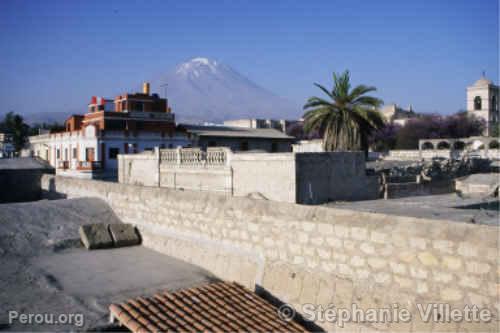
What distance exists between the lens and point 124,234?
11195 mm

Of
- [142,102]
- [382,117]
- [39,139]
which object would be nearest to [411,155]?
[382,117]

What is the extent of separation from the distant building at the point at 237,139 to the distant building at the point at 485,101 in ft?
152

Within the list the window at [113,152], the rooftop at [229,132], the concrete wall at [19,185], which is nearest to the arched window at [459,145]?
the rooftop at [229,132]

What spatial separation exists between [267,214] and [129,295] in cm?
271

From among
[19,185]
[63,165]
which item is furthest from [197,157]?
[63,165]

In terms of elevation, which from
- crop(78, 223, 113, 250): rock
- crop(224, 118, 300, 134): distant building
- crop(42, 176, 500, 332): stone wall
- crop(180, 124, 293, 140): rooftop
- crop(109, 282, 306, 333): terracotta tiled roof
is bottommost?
crop(109, 282, 306, 333): terracotta tiled roof

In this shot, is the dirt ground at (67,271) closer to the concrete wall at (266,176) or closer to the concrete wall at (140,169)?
the concrete wall at (266,176)

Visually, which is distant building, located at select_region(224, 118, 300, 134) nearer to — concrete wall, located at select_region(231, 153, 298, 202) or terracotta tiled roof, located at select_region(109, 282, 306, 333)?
concrete wall, located at select_region(231, 153, 298, 202)

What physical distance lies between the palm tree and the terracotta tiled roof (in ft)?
79.2

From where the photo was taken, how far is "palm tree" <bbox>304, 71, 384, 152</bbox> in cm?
3016

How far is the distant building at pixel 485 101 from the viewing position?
276 feet

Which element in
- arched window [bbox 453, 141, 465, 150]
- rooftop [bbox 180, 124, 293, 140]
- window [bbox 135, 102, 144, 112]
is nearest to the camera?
window [bbox 135, 102, 144, 112]

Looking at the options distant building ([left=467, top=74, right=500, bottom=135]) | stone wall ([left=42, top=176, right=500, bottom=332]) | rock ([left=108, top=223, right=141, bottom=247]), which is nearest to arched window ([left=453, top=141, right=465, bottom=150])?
distant building ([left=467, top=74, right=500, bottom=135])

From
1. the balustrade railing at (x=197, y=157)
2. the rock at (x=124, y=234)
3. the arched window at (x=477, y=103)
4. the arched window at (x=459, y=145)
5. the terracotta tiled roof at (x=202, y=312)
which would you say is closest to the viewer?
the terracotta tiled roof at (x=202, y=312)
